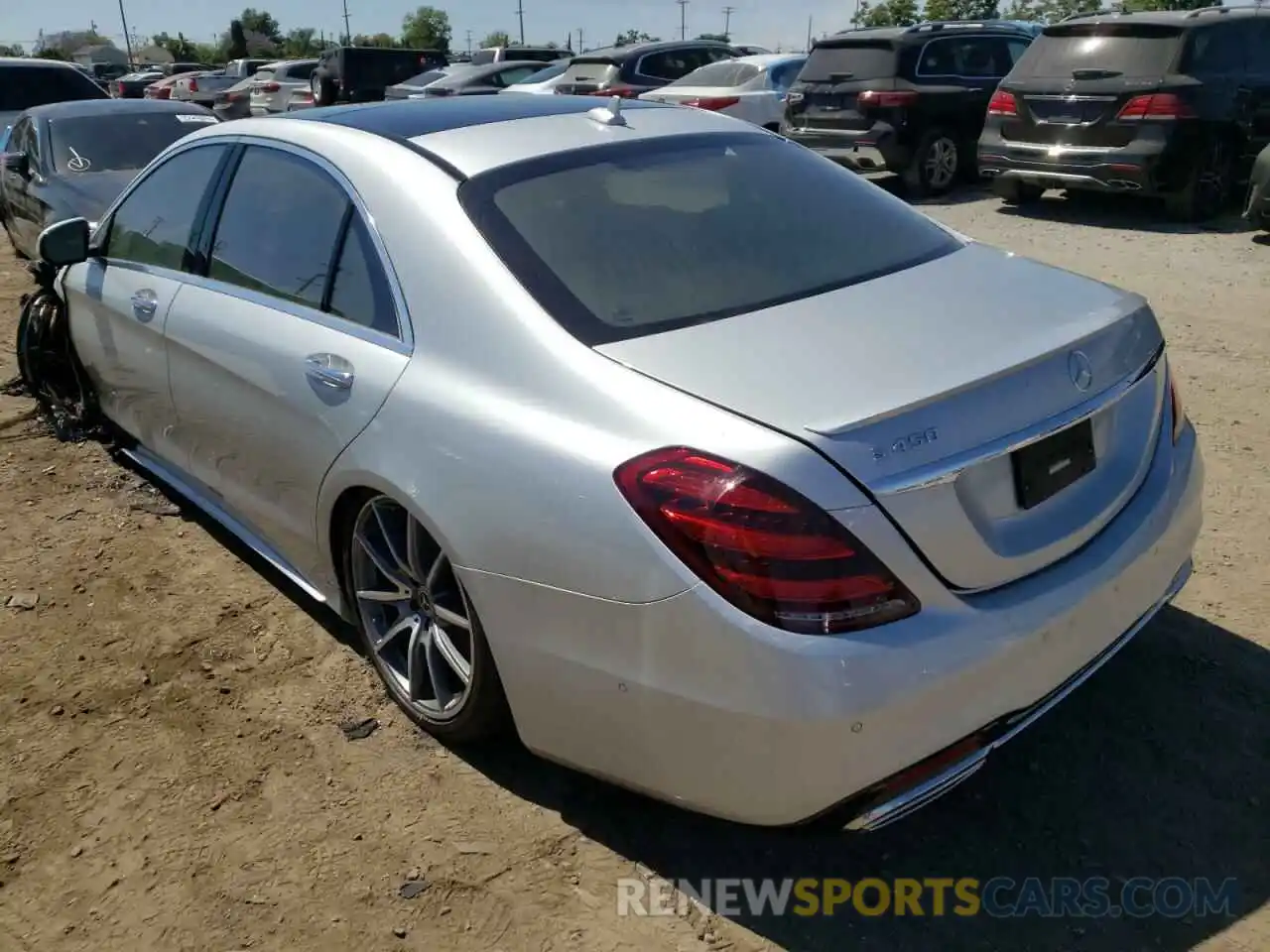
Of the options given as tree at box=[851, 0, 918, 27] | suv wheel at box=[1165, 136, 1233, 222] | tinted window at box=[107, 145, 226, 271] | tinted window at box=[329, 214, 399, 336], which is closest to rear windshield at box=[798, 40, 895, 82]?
suv wheel at box=[1165, 136, 1233, 222]

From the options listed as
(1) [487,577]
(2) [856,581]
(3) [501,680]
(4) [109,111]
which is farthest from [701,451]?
(4) [109,111]

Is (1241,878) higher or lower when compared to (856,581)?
lower

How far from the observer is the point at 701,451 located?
2.10 meters

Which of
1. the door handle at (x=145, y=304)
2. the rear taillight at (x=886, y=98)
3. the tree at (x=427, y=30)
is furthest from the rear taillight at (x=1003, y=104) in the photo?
the tree at (x=427, y=30)

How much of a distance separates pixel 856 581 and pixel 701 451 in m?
0.38

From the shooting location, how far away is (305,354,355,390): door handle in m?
2.88

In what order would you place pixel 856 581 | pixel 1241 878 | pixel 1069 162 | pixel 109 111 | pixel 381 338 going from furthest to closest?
pixel 1069 162 → pixel 109 111 → pixel 381 338 → pixel 1241 878 → pixel 856 581

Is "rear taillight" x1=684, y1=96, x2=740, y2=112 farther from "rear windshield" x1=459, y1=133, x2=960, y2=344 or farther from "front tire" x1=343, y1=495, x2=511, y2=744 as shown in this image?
"front tire" x1=343, y1=495, x2=511, y2=744

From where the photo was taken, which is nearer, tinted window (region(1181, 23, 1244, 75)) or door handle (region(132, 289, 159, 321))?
door handle (region(132, 289, 159, 321))

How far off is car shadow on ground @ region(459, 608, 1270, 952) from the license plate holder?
83cm

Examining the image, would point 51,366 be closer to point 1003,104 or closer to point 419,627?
point 419,627

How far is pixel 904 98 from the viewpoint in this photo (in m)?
11.8

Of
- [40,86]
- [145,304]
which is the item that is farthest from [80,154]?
[40,86]

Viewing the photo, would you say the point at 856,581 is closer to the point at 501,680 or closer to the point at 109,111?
the point at 501,680
